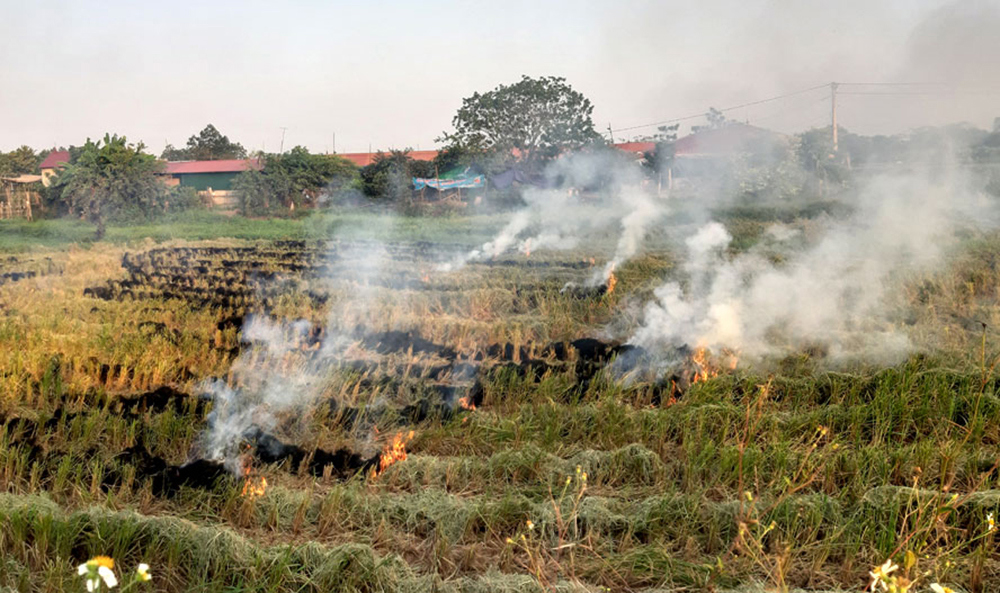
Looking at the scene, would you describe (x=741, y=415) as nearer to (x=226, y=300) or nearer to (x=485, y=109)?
(x=226, y=300)

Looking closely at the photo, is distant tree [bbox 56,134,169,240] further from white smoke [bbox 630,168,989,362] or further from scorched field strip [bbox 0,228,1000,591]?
white smoke [bbox 630,168,989,362]

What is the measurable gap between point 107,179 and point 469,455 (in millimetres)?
18983

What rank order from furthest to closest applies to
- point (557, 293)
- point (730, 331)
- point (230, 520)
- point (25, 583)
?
point (557, 293) < point (730, 331) < point (230, 520) < point (25, 583)

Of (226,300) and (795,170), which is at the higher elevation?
(795,170)

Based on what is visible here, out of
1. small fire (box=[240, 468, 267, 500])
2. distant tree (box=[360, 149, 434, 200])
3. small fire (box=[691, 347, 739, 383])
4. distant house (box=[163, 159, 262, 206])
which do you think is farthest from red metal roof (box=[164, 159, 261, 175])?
small fire (box=[240, 468, 267, 500])

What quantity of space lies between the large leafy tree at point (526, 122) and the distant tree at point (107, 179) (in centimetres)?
1094

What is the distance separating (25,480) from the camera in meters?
4.16

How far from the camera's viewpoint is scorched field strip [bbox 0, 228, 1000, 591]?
132 inches

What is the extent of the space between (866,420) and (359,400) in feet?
12.3

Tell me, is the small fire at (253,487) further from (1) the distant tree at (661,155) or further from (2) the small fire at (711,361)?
(1) the distant tree at (661,155)

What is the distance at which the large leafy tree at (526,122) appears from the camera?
83.3 feet

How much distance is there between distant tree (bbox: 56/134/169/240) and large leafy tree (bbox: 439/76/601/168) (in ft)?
35.9

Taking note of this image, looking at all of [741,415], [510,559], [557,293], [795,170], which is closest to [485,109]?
[795,170]

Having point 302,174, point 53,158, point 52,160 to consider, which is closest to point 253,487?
point 302,174
